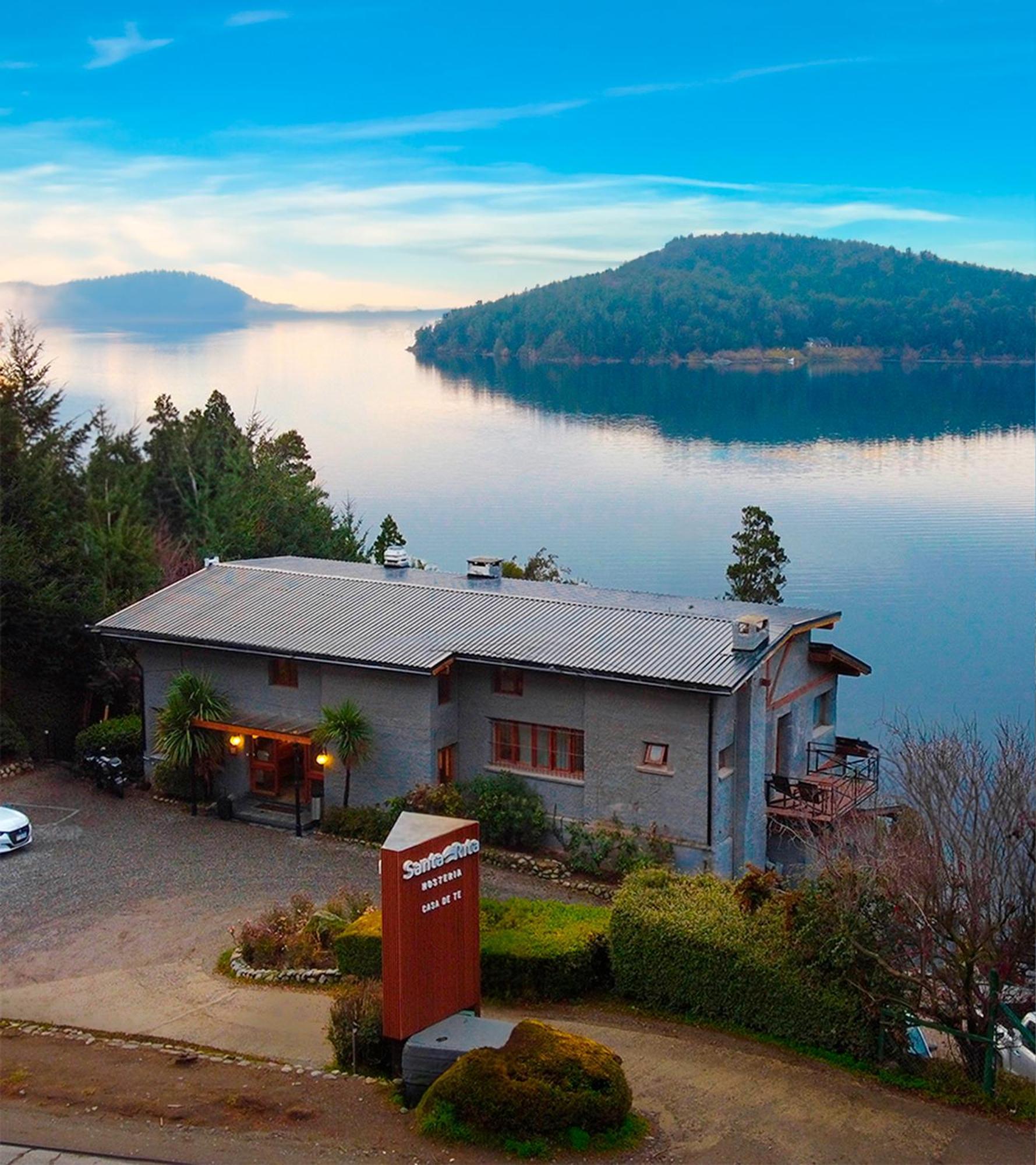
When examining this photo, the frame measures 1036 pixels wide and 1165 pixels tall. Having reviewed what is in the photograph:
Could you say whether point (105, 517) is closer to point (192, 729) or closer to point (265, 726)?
point (192, 729)

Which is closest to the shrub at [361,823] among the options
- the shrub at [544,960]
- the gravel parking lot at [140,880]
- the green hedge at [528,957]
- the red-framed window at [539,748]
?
the gravel parking lot at [140,880]

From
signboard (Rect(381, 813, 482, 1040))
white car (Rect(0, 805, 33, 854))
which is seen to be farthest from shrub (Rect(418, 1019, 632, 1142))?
white car (Rect(0, 805, 33, 854))

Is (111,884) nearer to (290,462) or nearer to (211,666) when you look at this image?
(211,666)

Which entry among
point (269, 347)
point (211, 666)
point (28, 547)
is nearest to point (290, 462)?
point (28, 547)

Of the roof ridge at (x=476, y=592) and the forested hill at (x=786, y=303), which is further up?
the forested hill at (x=786, y=303)

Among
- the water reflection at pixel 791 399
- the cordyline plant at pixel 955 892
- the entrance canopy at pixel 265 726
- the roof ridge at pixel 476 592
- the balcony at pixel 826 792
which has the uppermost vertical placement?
the water reflection at pixel 791 399

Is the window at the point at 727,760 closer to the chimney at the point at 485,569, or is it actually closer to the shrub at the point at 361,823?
the shrub at the point at 361,823

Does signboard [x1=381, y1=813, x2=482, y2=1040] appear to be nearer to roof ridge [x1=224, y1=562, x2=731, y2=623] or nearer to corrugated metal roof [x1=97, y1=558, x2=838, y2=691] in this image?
corrugated metal roof [x1=97, y1=558, x2=838, y2=691]
